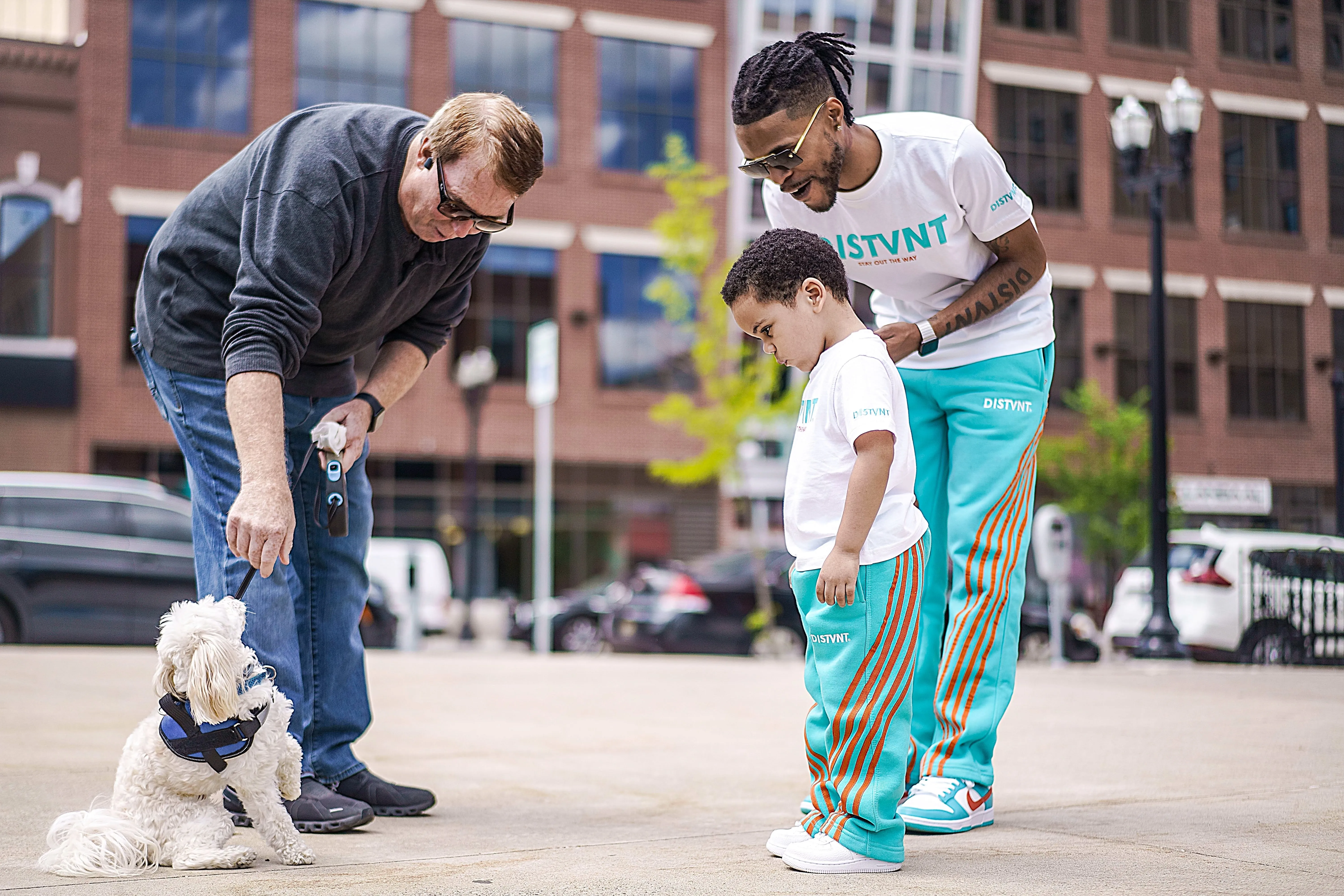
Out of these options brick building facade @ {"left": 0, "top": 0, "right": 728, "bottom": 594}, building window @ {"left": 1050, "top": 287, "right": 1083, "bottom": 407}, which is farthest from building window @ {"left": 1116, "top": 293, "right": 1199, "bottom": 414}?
brick building facade @ {"left": 0, "top": 0, "right": 728, "bottom": 594}

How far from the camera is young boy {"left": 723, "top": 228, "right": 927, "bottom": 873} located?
2.48 m

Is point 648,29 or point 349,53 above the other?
point 648,29

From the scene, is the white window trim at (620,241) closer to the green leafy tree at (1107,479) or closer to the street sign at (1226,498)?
the green leafy tree at (1107,479)

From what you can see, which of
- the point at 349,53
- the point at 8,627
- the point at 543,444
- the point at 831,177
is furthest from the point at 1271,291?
the point at 831,177

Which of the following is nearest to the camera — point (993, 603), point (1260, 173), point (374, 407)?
point (993, 603)

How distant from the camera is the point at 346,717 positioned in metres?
3.19

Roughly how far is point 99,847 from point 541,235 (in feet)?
85.7

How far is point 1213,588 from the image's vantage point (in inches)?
523

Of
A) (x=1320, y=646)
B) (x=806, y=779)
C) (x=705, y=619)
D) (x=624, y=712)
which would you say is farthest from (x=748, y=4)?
(x=806, y=779)

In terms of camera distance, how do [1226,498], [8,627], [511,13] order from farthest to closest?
1. [511,13]
2. [1226,498]
3. [8,627]

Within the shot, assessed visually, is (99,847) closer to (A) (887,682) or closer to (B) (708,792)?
(A) (887,682)

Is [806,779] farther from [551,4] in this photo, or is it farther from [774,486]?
[551,4]

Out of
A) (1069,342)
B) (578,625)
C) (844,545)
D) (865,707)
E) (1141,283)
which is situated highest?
(1141,283)

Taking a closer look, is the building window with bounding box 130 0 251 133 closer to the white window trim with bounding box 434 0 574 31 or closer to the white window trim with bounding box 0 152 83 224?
the white window trim with bounding box 0 152 83 224
